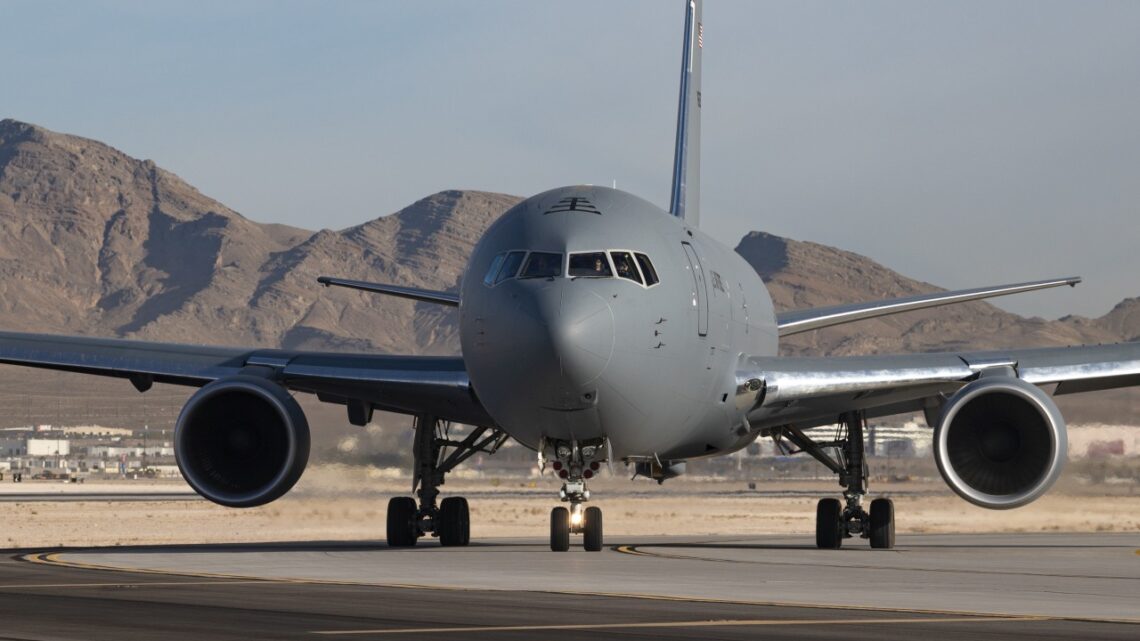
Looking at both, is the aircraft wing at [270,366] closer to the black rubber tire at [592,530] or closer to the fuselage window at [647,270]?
the black rubber tire at [592,530]

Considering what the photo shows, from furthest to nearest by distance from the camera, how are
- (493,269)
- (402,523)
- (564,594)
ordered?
(402,523) → (493,269) → (564,594)

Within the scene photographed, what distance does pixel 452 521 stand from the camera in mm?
27594

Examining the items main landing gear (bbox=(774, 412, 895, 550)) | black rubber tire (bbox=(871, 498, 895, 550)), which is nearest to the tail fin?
main landing gear (bbox=(774, 412, 895, 550))

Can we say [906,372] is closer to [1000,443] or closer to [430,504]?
[1000,443]

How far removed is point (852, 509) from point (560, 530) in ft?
21.0

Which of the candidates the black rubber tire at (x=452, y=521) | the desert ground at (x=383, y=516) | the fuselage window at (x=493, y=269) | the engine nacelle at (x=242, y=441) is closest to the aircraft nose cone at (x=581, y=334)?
the fuselage window at (x=493, y=269)

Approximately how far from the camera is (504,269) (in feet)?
69.8

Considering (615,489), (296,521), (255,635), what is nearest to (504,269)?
(255,635)

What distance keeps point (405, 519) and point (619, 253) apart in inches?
302

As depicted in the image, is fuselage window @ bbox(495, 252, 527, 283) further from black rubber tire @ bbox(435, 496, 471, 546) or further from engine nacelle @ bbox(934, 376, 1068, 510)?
black rubber tire @ bbox(435, 496, 471, 546)

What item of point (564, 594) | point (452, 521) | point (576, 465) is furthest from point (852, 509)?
point (564, 594)

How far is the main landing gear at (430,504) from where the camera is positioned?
2747 cm

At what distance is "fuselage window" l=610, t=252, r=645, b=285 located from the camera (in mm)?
21375

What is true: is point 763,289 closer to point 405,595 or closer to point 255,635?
point 405,595
